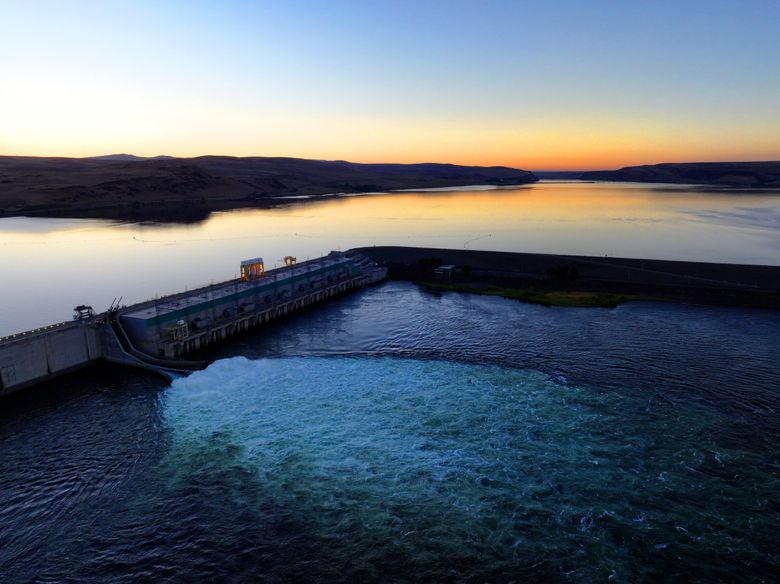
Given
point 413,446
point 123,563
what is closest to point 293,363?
point 413,446

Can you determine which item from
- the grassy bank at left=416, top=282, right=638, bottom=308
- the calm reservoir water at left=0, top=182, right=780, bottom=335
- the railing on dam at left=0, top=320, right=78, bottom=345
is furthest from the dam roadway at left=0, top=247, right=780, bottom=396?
the calm reservoir water at left=0, top=182, right=780, bottom=335

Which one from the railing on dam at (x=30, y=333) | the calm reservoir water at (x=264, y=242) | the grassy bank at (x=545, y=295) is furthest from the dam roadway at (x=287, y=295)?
the calm reservoir water at (x=264, y=242)

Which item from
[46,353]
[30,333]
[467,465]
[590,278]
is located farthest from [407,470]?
[590,278]

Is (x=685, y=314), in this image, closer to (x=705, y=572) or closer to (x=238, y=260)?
(x=705, y=572)

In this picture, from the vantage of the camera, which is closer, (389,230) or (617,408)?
(617,408)

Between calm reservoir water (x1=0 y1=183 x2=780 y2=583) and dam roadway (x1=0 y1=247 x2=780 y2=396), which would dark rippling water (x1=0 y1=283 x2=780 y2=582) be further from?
dam roadway (x1=0 y1=247 x2=780 y2=396)

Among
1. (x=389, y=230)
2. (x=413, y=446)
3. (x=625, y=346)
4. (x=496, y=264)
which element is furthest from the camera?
(x=389, y=230)

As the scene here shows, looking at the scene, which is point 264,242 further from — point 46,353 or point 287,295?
point 46,353
